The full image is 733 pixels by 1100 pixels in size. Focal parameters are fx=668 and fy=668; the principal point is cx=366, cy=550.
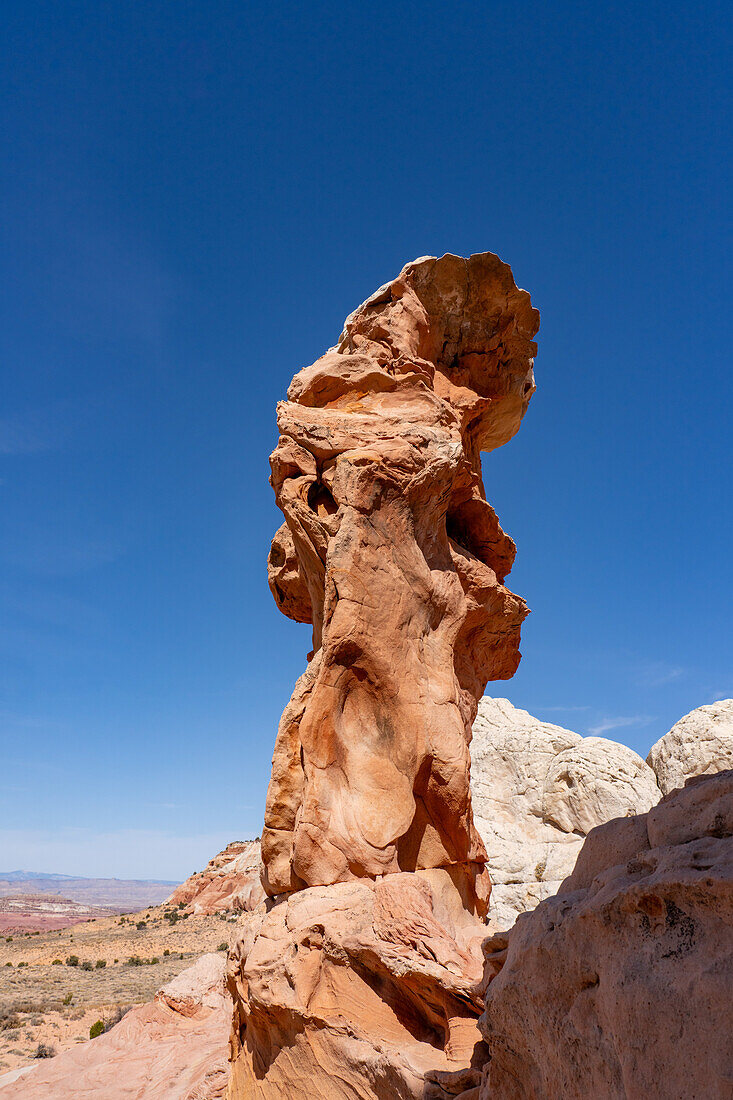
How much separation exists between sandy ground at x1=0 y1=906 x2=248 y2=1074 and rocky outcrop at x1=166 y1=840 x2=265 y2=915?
2625mm

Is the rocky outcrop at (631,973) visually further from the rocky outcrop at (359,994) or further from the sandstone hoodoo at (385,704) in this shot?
the rocky outcrop at (359,994)

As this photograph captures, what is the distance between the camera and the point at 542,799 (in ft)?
55.9

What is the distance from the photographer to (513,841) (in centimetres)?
1706

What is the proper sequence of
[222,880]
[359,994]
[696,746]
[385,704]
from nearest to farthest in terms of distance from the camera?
[359,994] < [385,704] < [696,746] < [222,880]

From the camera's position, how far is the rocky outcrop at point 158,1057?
11609mm

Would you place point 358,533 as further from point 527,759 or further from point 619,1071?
point 527,759

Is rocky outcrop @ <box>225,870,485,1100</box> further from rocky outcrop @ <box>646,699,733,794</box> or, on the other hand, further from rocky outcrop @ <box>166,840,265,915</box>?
rocky outcrop @ <box>166,840,265,915</box>

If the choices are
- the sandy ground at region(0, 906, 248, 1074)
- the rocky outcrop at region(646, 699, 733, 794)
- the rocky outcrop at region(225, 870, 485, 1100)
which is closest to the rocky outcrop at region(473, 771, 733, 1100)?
the rocky outcrop at region(225, 870, 485, 1100)

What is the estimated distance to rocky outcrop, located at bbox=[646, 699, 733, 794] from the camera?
15547mm

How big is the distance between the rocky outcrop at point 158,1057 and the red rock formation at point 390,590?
554cm

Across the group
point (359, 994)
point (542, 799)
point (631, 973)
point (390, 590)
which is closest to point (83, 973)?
point (542, 799)

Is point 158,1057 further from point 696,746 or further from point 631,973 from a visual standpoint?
point 631,973

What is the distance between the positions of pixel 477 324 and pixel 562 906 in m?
11.2

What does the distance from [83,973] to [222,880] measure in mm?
24738
